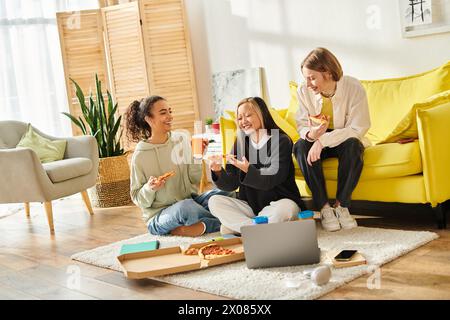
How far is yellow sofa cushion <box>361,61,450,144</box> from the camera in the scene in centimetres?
359

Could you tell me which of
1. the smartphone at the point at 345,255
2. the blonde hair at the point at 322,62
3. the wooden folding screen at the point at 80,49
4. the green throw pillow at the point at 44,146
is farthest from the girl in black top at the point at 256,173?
the wooden folding screen at the point at 80,49

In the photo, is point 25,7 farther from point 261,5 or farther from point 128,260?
point 128,260

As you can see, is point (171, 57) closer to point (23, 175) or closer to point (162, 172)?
point (23, 175)

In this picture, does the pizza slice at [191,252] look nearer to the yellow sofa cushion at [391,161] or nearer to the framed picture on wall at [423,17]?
the yellow sofa cushion at [391,161]

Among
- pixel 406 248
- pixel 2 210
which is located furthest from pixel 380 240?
pixel 2 210

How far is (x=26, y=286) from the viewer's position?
287 centimetres

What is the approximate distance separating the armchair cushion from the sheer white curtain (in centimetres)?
151

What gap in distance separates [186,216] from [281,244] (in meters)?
0.91

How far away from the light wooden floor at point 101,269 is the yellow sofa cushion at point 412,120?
1.50ft

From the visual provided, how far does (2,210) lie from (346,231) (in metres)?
3.43

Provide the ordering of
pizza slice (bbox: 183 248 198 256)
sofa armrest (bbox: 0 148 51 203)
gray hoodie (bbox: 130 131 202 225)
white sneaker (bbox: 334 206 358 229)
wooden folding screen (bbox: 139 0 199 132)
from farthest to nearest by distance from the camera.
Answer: wooden folding screen (bbox: 139 0 199 132)
sofa armrest (bbox: 0 148 51 203)
gray hoodie (bbox: 130 131 202 225)
white sneaker (bbox: 334 206 358 229)
pizza slice (bbox: 183 248 198 256)

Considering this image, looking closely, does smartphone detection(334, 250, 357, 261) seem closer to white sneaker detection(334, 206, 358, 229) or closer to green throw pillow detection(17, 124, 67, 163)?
white sneaker detection(334, 206, 358, 229)

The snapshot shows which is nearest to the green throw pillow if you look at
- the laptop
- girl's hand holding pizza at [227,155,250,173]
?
girl's hand holding pizza at [227,155,250,173]

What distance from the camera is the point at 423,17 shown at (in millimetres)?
3973
